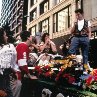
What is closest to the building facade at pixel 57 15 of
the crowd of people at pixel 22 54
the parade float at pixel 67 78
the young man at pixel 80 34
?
the crowd of people at pixel 22 54

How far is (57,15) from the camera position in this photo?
35.0 metres

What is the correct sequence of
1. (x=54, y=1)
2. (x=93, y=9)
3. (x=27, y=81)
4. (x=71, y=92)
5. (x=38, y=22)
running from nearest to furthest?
(x=71, y=92), (x=27, y=81), (x=93, y=9), (x=54, y=1), (x=38, y=22)

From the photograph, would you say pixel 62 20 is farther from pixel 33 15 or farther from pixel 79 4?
pixel 33 15

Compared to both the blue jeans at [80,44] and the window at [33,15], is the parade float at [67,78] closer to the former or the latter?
the blue jeans at [80,44]

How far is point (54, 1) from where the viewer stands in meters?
36.2

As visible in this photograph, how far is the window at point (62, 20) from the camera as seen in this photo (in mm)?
31181

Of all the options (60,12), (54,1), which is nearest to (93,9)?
(60,12)

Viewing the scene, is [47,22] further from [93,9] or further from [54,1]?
[93,9]

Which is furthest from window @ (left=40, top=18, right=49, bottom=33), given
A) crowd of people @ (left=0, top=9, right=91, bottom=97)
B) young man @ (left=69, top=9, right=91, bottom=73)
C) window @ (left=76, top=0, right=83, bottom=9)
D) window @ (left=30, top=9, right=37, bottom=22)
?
young man @ (left=69, top=9, right=91, bottom=73)

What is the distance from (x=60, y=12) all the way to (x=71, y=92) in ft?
90.9

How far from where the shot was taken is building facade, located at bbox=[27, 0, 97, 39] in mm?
26055

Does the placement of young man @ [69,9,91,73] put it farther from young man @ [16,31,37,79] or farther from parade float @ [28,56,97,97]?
young man @ [16,31,37,79]

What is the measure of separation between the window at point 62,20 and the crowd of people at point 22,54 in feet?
68.2

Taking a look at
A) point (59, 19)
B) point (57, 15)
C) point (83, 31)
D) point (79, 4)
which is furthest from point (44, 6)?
point (83, 31)
